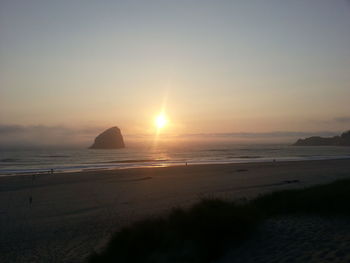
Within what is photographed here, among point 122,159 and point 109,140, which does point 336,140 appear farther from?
point 122,159

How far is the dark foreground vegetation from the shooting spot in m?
7.97

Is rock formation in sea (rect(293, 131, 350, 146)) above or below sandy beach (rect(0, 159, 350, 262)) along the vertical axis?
above

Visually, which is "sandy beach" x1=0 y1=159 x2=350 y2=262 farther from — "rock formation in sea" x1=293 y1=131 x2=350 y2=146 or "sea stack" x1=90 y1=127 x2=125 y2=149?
"rock formation in sea" x1=293 y1=131 x2=350 y2=146

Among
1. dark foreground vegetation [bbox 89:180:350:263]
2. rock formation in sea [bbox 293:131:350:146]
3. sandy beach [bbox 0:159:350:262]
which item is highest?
rock formation in sea [bbox 293:131:350:146]

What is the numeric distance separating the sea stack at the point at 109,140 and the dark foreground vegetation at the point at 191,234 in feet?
528

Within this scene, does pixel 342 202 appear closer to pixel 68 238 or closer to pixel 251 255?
pixel 251 255

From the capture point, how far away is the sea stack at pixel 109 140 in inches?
6570

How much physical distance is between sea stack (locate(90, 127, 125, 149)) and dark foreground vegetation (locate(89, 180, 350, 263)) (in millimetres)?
161000

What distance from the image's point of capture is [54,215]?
600 inches

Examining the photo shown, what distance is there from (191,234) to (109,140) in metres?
165

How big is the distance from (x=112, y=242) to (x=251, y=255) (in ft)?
11.3

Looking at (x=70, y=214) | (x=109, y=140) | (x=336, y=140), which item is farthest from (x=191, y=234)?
(x=336, y=140)

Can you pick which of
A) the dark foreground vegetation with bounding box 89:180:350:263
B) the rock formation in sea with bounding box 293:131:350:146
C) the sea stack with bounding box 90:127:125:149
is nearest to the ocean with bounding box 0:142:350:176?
the dark foreground vegetation with bounding box 89:180:350:263

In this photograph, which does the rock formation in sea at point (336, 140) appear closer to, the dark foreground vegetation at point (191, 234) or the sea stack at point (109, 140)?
the sea stack at point (109, 140)
